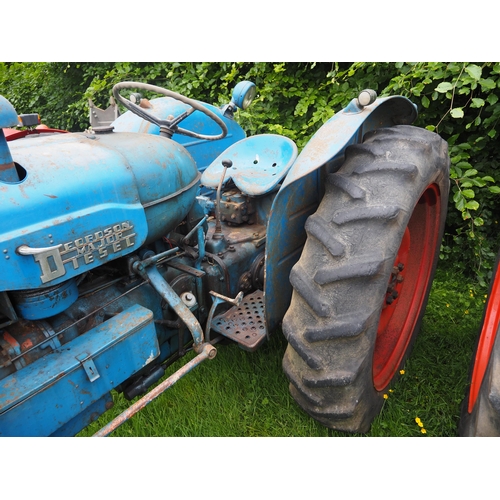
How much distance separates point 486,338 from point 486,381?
1.62 ft

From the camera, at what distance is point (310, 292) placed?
130 centimetres

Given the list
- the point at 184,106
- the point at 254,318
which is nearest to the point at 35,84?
the point at 184,106

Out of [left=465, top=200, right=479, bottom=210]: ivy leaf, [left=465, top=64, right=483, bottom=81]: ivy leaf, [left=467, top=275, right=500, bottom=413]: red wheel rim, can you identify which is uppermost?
[left=465, top=64, right=483, bottom=81]: ivy leaf

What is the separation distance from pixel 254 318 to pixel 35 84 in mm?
6365

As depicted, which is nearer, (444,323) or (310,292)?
(310,292)

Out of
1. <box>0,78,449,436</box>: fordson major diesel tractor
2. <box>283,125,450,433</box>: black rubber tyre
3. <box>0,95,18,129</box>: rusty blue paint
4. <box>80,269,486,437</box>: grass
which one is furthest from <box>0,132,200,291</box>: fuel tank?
<box>80,269,486,437</box>: grass

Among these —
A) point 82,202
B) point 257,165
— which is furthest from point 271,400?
point 82,202

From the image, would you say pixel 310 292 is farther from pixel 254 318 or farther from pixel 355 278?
pixel 254 318

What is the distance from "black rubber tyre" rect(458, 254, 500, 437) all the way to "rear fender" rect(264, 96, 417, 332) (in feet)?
2.36

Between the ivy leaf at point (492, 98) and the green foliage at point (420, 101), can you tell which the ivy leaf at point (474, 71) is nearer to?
the green foliage at point (420, 101)

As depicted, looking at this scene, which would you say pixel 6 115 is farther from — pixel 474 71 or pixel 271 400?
pixel 474 71

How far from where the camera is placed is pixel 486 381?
4.03 ft

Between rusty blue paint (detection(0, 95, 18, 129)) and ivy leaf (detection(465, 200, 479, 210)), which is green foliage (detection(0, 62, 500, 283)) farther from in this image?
rusty blue paint (detection(0, 95, 18, 129))

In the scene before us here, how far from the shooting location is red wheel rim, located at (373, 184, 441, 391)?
1853 mm
